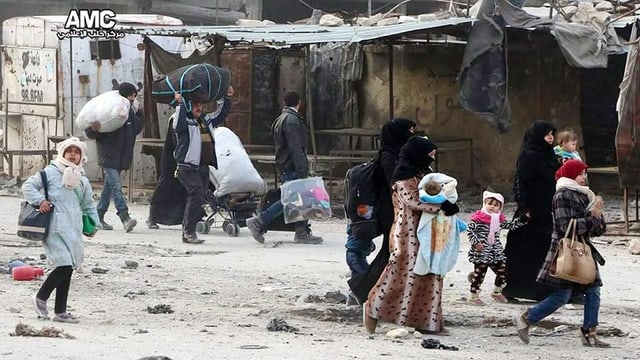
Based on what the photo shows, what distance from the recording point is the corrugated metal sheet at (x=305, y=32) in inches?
693

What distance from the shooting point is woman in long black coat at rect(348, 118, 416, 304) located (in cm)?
1010

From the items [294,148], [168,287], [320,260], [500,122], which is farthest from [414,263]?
[500,122]

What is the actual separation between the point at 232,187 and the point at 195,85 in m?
1.21

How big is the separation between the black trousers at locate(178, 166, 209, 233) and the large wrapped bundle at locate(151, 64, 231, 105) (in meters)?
0.88

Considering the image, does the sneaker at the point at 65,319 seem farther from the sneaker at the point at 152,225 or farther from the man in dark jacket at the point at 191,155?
the sneaker at the point at 152,225

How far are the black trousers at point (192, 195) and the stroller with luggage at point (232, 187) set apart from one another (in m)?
0.69

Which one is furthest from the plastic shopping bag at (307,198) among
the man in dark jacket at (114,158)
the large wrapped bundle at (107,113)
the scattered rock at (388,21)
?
the scattered rock at (388,21)

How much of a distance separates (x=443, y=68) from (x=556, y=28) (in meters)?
4.28

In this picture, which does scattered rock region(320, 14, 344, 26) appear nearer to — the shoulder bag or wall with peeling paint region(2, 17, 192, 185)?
wall with peeling paint region(2, 17, 192, 185)

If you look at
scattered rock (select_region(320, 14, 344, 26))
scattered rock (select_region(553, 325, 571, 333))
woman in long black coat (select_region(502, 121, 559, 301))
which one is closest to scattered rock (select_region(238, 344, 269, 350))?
scattered rock (select_region(553, 325, 571, 333))

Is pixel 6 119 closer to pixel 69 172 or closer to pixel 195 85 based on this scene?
pixel 195 85

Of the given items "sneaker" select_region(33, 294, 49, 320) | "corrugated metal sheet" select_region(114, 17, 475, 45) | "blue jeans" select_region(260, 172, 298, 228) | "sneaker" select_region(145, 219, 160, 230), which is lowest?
"sneaker" select_region(145, 219, 160, 230)

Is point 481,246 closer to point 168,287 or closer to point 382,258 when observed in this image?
point 382,258

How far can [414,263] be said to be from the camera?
9.54 metres
